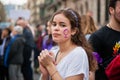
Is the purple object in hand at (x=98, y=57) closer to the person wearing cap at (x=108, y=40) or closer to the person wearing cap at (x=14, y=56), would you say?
the person wearing cap at (x=108, y=40)

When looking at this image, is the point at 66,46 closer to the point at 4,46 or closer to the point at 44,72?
the point at 44,72

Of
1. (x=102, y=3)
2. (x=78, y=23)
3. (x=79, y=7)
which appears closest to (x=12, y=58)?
(x=78, y=23)

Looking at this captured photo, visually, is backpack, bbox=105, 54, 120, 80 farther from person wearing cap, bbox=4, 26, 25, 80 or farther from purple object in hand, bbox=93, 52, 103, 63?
person wearing cap, bbox=4, 26, 25, 80

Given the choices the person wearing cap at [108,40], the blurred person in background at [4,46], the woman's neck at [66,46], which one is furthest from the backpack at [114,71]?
the blurred person in background at [4,46]

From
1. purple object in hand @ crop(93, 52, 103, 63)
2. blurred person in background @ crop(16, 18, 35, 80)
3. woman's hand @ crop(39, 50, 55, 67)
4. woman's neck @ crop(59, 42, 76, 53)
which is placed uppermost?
woman's neck @ crop(59, 42, 76, 53)

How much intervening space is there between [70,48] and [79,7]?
39419 millimetres

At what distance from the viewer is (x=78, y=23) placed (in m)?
3.76

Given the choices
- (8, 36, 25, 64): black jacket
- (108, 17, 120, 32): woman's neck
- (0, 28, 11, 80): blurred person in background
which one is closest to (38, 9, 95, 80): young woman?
(108, 17, 120, 32): woman's neck

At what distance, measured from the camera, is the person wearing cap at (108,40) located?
14.3 ft

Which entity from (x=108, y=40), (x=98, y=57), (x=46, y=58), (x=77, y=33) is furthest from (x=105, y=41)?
(x=46, y=58)

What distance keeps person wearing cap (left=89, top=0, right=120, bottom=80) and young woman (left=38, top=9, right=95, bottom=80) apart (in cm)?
71

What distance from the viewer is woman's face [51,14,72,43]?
361 centimetres

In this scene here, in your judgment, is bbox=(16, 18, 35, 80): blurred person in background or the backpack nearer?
the backpack

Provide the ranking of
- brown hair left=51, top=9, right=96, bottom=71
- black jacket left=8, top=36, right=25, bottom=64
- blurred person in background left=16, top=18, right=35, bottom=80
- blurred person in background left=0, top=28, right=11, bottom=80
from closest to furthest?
1. brown hair left=51, top=9, right=96, bottom=71
2. black jacket left=8, top=36, right=25, bottom=64
3. blurred person in background left=0, top=28, right=11, bottom=80
4. blurred person in background left=16, top=18, right=35, bottom=80
